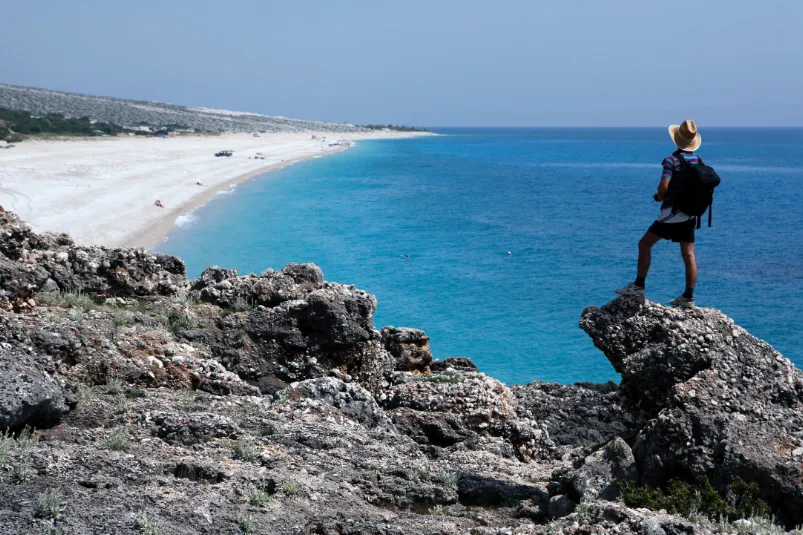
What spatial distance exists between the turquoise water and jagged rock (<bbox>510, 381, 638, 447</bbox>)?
9900 mm

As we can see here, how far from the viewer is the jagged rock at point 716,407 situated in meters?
5.17

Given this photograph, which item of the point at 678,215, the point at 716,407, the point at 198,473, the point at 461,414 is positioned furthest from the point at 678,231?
the point at 198,473

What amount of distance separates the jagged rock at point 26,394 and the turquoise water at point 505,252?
15.0 meters

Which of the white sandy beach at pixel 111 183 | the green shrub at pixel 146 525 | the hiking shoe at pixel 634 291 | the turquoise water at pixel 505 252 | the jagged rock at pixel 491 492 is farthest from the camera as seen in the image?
the white sandy beach at pixel 111 183

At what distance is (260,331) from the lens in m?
8.77

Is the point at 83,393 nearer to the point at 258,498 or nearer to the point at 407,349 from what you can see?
the point at 258,498

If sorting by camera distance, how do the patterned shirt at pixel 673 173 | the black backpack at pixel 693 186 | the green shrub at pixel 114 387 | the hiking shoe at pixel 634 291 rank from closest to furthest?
the green shrub at pixel 114 387, the black backpack at pixel 693 186, the patterned shirt at pixel 673 173, the hiking shoe at pixel 634 291

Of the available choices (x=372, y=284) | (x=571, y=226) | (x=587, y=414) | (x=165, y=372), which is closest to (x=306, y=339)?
(x=165, y=372)

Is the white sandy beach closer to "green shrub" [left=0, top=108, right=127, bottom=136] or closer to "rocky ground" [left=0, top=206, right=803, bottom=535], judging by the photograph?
"green shrub" [left=0, top=108, right=127, bottom=136]

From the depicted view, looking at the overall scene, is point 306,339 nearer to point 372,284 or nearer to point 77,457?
point 77,457

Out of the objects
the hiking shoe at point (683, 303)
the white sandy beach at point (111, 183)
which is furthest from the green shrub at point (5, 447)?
the white sandy beach at point (111, 183)

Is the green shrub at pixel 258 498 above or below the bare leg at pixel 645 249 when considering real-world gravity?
below

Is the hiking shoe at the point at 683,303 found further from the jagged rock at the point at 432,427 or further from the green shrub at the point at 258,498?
the green shrub at the point at 258,498

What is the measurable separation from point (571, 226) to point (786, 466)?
42150 mm
